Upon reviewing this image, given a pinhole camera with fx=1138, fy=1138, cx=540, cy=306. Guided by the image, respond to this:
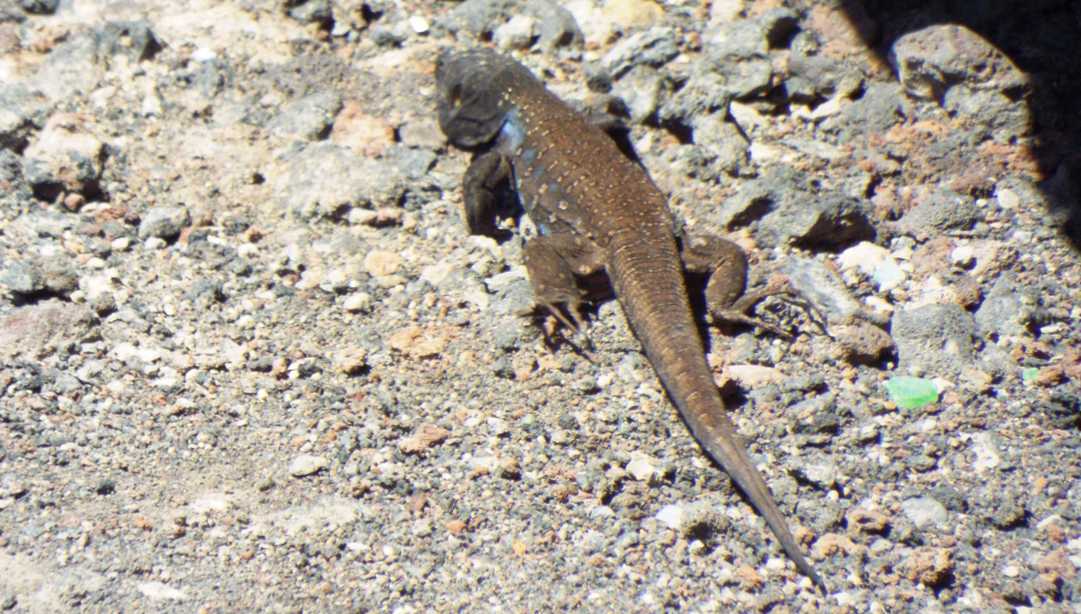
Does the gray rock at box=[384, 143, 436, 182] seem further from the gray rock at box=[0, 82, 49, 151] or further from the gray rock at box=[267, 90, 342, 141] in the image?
the gray rock at box=[0, 82, 49, 151]

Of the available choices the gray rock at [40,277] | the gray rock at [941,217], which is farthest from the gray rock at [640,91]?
the gray rock at [40,277]

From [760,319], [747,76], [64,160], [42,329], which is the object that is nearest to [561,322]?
[760,319]

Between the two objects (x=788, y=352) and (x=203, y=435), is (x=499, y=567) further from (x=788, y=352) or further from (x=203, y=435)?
(x=788, y=352)

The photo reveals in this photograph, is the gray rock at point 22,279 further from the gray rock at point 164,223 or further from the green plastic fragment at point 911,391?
the green plastic fragment at point 911,391

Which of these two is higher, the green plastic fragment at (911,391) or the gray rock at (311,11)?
the gray rock at (311,11)

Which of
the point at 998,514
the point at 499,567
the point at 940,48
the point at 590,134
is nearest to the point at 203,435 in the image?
the point at 499,567

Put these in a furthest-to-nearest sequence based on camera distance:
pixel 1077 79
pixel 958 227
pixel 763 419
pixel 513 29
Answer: pixel 513 29 → pixel 1077 79 → pixel 958 227 → pixel 763 419
